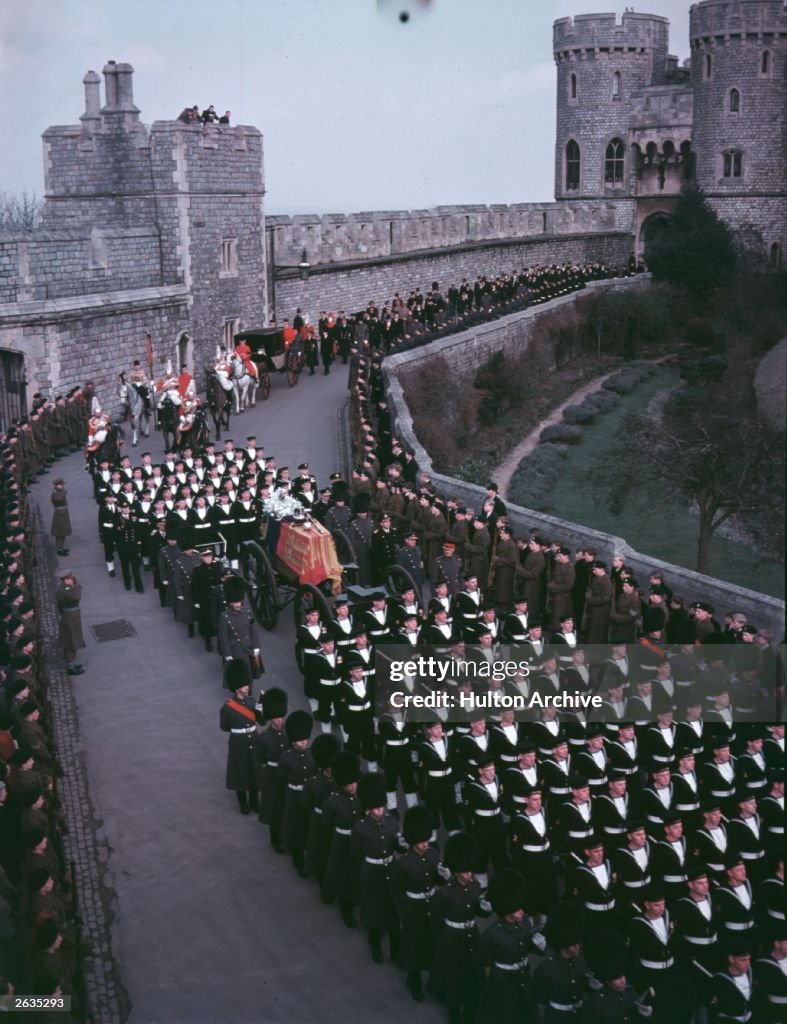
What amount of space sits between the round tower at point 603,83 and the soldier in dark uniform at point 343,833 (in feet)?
166

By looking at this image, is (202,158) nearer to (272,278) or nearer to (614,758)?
(272,278)

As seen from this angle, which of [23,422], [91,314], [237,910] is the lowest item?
[237,910]

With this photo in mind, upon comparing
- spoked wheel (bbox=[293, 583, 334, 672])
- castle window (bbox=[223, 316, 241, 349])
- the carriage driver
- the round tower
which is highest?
the round tower

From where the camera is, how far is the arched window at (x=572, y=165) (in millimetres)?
56938

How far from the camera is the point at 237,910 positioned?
942 cm

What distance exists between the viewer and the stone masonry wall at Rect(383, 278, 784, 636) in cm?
1350

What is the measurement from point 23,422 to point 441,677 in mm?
13299

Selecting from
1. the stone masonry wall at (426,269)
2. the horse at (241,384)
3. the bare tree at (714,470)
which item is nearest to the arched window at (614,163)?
the stone masonry wall at (426,269)

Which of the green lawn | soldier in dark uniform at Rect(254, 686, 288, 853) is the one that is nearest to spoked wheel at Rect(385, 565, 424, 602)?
soldier in dark uniform at Rect(254, 686, 288, 853)

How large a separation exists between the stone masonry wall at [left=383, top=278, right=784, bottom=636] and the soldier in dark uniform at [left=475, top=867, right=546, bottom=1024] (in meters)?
6.02

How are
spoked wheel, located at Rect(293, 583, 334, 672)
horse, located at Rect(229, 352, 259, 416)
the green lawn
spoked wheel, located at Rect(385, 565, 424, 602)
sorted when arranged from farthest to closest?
horse, located at Rect(229, 352, 259, 416)
the green lawn
spoked wheel, located at Rect(385, 565, 424, 602)
spoked wheel, located at Rect(293, 583, 334, 672)

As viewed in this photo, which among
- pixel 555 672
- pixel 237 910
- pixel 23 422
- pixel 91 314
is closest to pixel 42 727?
pixel 237 910

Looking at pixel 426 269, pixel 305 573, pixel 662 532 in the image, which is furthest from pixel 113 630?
pixel 426 269

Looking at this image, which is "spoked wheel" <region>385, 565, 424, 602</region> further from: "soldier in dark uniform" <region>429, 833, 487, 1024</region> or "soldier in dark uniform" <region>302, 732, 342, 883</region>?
"soldier in dark uniform" <region>429, 833, 487, 1024</region>
